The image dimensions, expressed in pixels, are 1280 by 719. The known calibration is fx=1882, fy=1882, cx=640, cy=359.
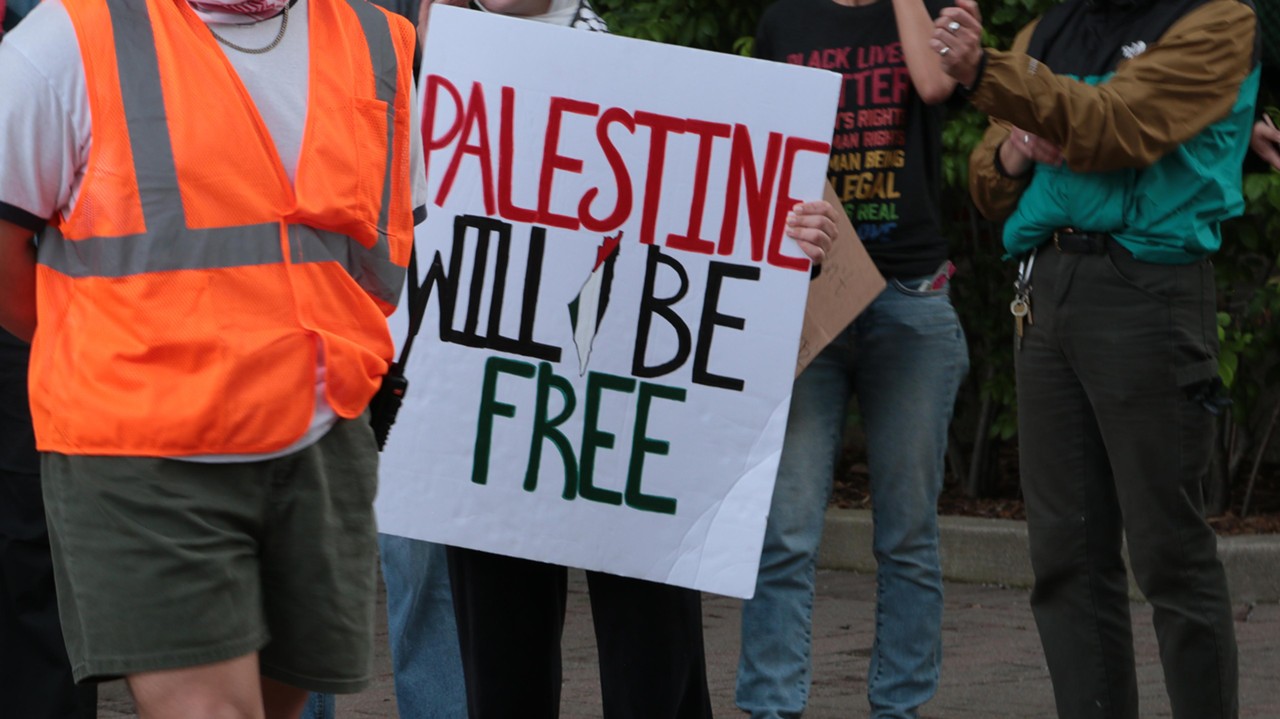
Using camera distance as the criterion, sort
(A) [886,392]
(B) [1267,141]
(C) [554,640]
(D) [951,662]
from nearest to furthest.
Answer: (C) [554,640]
(B) [1267,141]
(A) [886,392]
(D) [951,662]

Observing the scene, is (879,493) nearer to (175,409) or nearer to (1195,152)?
(1195,152)

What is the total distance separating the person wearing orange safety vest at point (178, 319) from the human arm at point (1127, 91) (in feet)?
4.91

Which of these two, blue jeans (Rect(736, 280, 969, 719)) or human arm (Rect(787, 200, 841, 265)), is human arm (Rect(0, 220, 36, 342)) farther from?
blue jeans (Rect(736, 280, 969, 719))

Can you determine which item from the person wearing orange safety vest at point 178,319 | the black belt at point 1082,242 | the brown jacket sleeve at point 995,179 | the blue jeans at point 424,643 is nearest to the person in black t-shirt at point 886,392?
the brown jacket sleeve at point 995,179

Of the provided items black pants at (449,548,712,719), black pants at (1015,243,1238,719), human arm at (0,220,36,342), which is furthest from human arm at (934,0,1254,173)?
human arm at (0,220,36,342)

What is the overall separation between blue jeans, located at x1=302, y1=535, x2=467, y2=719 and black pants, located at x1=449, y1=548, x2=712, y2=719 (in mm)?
318

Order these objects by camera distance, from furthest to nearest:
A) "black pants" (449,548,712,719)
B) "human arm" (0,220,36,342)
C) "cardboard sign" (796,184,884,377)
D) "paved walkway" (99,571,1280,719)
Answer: "paved walkway" (99,571,1280,719), "cardboard sign" (796,184,884,377), "black pants" (449,548,712,719), "human arm" (0,220,36,342)

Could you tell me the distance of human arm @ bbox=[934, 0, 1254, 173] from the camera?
369cm

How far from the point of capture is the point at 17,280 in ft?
8.97

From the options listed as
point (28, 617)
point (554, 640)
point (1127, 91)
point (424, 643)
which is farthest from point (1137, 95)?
point (28, 617)

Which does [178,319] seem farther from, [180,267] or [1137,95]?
[1137,95]

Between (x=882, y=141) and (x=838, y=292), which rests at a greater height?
(x=882, y=141)

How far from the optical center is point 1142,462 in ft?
12.8

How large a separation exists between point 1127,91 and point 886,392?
0.89 metres
